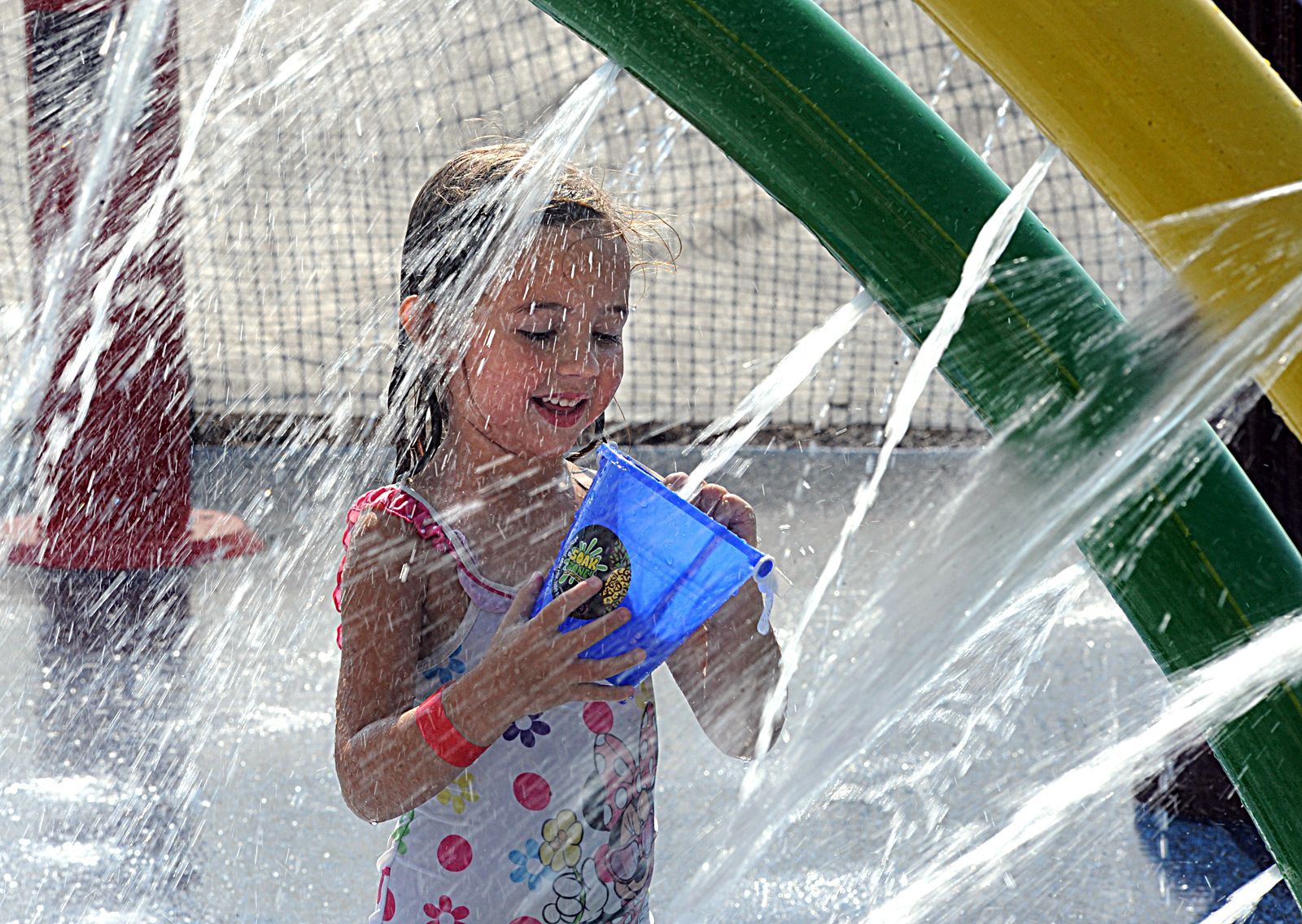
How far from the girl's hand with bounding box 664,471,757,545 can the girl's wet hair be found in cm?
26

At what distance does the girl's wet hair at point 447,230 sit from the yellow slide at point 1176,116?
16.7 inches

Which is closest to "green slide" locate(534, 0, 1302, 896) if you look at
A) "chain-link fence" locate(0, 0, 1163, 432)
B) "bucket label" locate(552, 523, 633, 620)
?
"bucket label" locate(552, 523, 633, 620)

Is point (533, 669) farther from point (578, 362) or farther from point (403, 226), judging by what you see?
point (403, 226)

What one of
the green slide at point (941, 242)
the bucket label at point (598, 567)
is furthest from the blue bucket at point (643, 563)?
the green slide at point (941, 242)

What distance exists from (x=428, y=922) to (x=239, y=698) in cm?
236

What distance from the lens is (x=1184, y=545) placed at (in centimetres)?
112

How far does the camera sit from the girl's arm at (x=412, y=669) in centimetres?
111

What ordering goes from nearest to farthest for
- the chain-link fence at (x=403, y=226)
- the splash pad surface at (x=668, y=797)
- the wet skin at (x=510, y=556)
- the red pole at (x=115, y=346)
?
the wet skin at (x=510, y=556), the splash pad surface at (x=668, y=797), the red pole at (x=115, y=346), the chain-link fence at (x=403, y=226)

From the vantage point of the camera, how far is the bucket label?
1.10 meters

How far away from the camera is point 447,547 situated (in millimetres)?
1320

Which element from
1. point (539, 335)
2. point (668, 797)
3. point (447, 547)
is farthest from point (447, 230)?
point (668, 797)

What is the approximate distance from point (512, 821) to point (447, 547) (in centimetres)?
28

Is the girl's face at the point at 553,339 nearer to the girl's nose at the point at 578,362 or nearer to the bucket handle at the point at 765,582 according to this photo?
the girl's nose at the point at 578,362

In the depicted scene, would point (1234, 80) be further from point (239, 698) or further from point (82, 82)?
point (82, 82)
